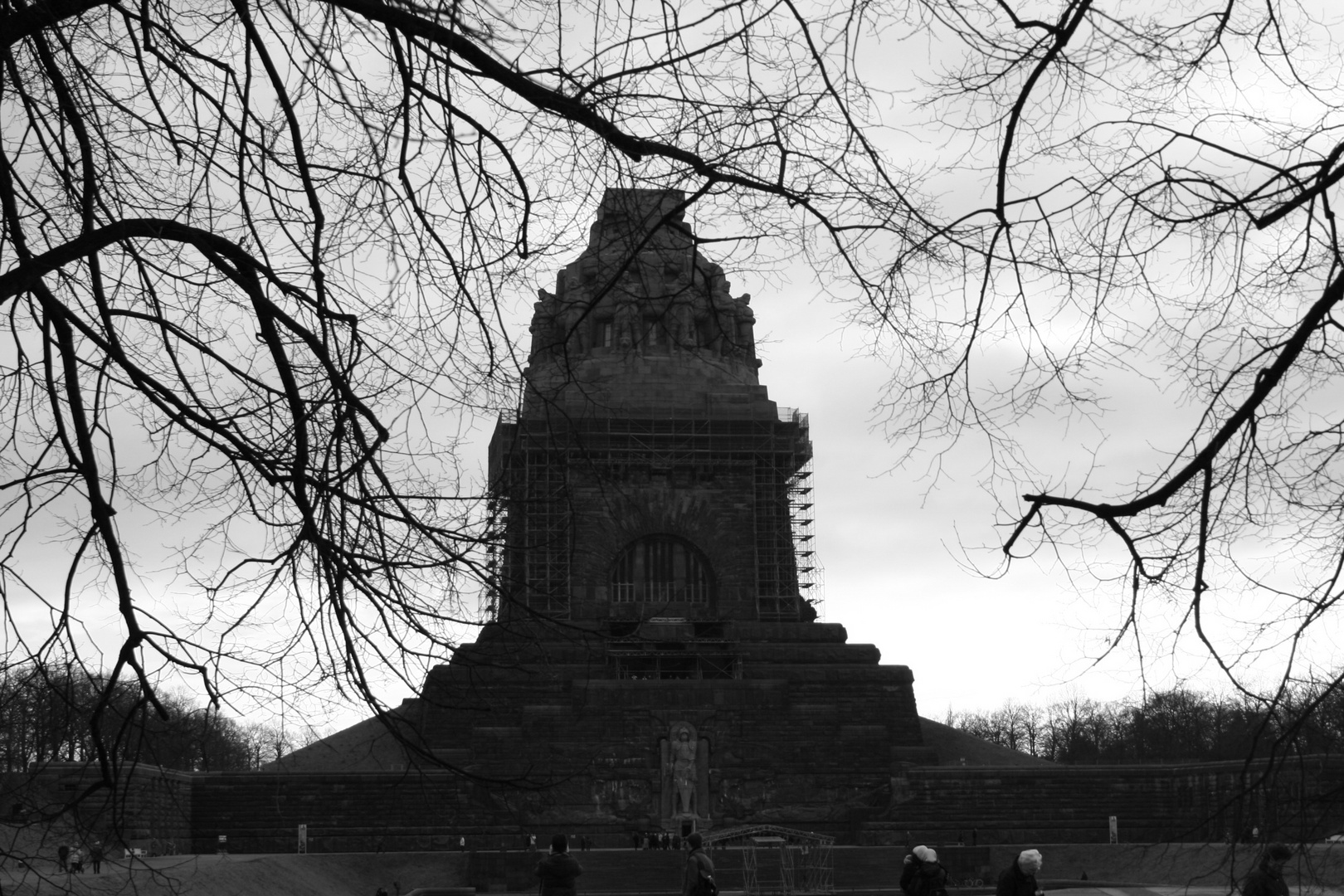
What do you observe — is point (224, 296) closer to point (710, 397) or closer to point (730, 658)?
point (730, 658)

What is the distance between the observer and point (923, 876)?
10562mm

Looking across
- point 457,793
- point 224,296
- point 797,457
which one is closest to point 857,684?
point 797,457

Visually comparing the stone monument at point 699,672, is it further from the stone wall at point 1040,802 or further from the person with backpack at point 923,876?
the person with backpack at point 923,876

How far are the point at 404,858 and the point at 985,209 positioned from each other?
31.8 metres

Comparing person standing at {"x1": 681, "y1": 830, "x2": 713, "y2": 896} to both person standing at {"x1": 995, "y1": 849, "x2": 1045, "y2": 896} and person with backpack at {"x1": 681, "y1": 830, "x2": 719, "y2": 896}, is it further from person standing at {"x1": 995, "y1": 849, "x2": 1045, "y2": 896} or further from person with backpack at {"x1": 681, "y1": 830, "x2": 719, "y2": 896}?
person standing at {"x1": 995, "y1": 849, "x2": 1045, "y2": 896}

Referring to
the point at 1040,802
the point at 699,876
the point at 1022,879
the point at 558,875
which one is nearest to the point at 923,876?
the point at 1022,879

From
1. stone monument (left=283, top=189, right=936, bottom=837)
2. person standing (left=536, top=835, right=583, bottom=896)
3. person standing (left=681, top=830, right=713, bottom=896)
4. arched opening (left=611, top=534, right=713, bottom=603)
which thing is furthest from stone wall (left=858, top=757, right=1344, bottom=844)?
person standing (left=536, top=835, right=583, bottom=896)

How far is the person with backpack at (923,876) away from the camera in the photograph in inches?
415

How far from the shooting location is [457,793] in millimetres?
37406

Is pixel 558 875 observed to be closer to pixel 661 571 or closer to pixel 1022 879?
pixel 1022 879

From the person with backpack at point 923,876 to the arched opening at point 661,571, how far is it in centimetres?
3804

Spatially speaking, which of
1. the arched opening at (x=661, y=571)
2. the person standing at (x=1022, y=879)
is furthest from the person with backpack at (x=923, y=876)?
the arched opening at (x=661, y=571)

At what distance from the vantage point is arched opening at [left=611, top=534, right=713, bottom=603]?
4900 centimetres

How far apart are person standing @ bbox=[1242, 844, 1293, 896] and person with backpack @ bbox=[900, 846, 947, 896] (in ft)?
10.5
